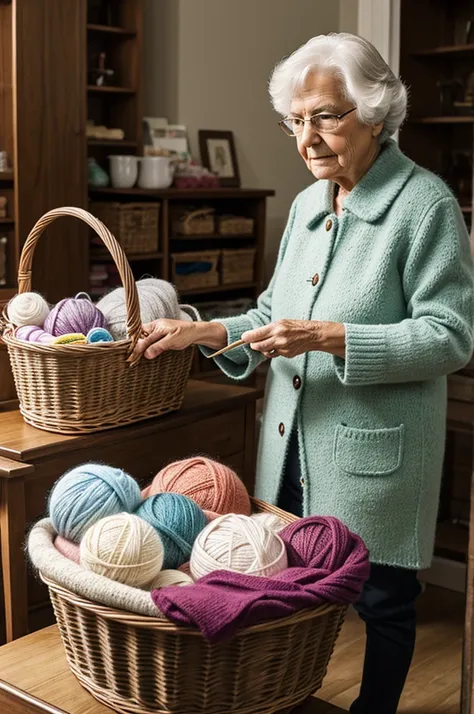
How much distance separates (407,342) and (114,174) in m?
2.76

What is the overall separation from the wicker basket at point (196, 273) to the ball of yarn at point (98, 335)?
2445mm

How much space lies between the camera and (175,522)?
1.30 metres

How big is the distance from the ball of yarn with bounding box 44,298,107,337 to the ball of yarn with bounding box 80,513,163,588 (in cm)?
73

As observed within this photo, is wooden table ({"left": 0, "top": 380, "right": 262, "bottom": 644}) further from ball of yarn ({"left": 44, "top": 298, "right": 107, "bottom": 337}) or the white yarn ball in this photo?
the white yarn ball

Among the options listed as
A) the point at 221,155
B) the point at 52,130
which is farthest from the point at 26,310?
the point at 221,155

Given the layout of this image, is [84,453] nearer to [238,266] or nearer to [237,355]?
[237,355]

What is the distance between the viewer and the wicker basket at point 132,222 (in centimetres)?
401

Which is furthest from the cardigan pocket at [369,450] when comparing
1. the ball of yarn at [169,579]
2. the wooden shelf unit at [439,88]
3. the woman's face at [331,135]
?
the wooden shelf unit at [439,88]

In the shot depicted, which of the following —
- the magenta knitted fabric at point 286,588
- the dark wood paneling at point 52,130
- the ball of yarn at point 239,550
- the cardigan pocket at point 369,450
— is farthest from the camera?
the dark wood paneling at point 52,130

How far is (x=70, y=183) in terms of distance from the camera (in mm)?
3678

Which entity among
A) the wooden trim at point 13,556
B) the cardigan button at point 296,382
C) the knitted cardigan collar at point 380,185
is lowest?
the wooden trim at point 13,556

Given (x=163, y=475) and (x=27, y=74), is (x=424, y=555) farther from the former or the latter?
(x=27, y=74)

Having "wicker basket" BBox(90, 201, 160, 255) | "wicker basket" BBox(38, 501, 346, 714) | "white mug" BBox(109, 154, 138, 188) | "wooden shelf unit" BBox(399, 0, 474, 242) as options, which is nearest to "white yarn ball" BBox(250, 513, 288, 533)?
"wicker basket" BBox(38, 501, 346, 714)

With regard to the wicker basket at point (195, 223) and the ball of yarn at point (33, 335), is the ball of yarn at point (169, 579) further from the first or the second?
the wicker basket at point (195, 223)
